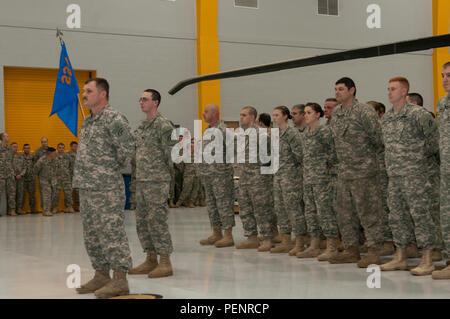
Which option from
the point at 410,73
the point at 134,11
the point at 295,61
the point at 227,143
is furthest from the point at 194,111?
the point at 295,61

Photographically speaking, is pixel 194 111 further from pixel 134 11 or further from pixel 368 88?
pixel 368 88

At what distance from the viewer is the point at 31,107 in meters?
14.0

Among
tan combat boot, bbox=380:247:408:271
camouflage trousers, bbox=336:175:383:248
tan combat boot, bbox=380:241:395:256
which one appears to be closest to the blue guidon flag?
camouflage trousers, bbox=336:175:383:248

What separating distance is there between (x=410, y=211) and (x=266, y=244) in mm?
2149

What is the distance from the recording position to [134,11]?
14867mm

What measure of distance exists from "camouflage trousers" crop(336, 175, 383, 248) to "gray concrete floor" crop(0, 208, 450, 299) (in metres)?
0.39

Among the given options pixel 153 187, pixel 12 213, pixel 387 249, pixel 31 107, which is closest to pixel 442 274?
pixel 387 249

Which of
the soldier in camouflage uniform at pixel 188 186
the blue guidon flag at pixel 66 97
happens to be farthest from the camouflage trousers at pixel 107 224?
the soldier in camouflage uniform at pixel 188 186

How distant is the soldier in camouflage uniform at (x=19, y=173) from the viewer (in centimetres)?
1305

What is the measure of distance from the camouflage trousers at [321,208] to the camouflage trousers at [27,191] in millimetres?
9002

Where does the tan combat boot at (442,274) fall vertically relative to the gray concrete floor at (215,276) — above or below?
above

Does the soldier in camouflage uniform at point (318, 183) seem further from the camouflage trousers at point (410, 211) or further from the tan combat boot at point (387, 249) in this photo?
the camouflage trousers at point (410, 211)

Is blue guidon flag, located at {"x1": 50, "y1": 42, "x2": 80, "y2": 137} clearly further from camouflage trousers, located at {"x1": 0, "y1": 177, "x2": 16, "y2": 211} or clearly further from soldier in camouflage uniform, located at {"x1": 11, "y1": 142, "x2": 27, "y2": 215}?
camouflage trousers, located at {"x1": 0, "y1": 177, "x2": 16, "y2": 211}
